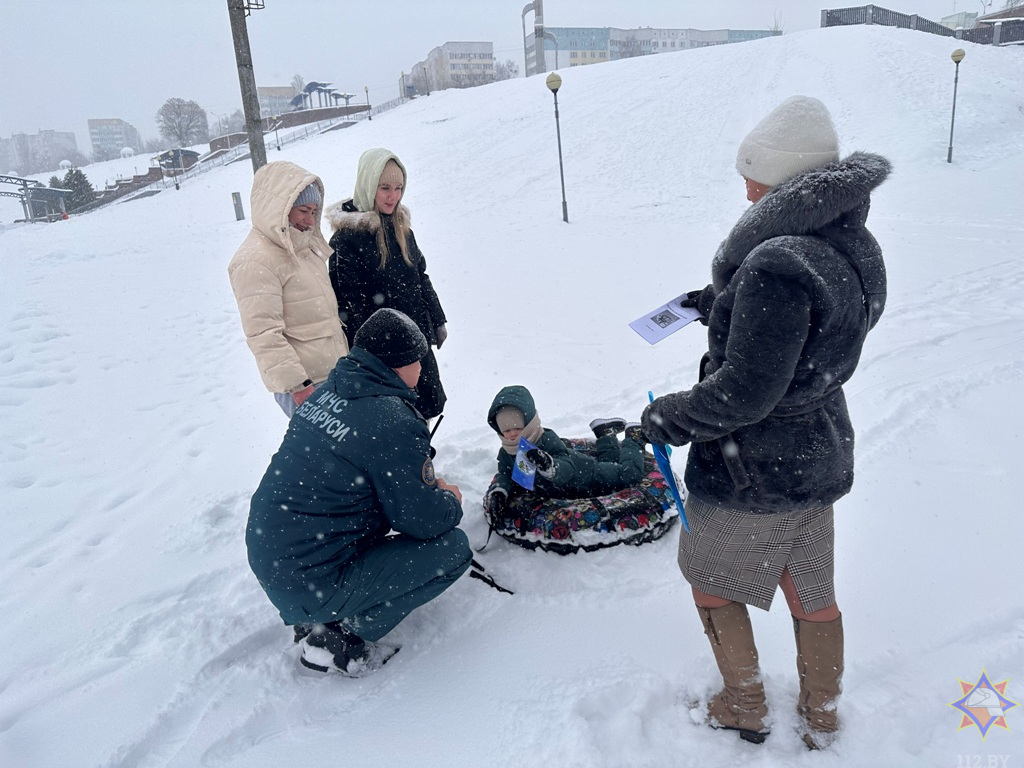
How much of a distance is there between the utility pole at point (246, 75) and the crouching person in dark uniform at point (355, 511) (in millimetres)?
6127

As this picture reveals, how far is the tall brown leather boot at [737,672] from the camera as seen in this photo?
2000mm

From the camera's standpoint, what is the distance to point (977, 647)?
7.97 feet

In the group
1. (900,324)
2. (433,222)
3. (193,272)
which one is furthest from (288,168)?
(433,222)

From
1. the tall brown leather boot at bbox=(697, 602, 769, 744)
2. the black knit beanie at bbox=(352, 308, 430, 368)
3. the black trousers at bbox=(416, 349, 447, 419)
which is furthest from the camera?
the black trousers at bbox=(416, 349, 447, 419)

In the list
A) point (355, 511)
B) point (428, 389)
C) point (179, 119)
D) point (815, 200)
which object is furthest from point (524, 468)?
point (179, 119)

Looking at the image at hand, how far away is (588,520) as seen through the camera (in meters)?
3.16

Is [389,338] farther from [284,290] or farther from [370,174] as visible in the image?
[370,174]

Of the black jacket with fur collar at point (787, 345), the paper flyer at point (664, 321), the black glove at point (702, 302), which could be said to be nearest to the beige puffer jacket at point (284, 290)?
the paper flyer at point (664, 321)

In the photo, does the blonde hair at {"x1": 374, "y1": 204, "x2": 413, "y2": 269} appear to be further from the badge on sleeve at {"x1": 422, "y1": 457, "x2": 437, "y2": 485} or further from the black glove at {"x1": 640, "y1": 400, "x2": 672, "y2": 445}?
the black glove at {"x1": 640, "y1": 400, "x2": 672, "y2": 445}

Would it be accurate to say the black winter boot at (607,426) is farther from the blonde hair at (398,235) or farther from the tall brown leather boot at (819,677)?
the tall brown leather boot at (819,677)

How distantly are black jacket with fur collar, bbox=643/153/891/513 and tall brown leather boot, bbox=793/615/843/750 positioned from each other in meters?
0.44

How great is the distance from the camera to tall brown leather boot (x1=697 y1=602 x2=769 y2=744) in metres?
2.00

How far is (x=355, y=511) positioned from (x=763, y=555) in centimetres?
149

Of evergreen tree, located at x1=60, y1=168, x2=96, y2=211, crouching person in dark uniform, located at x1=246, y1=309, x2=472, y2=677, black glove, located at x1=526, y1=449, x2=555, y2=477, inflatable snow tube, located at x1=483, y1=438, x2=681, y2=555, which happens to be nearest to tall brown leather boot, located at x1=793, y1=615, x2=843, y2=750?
inflatable snow tube, located at x1=483, y1=438, x2=681, y2=555
